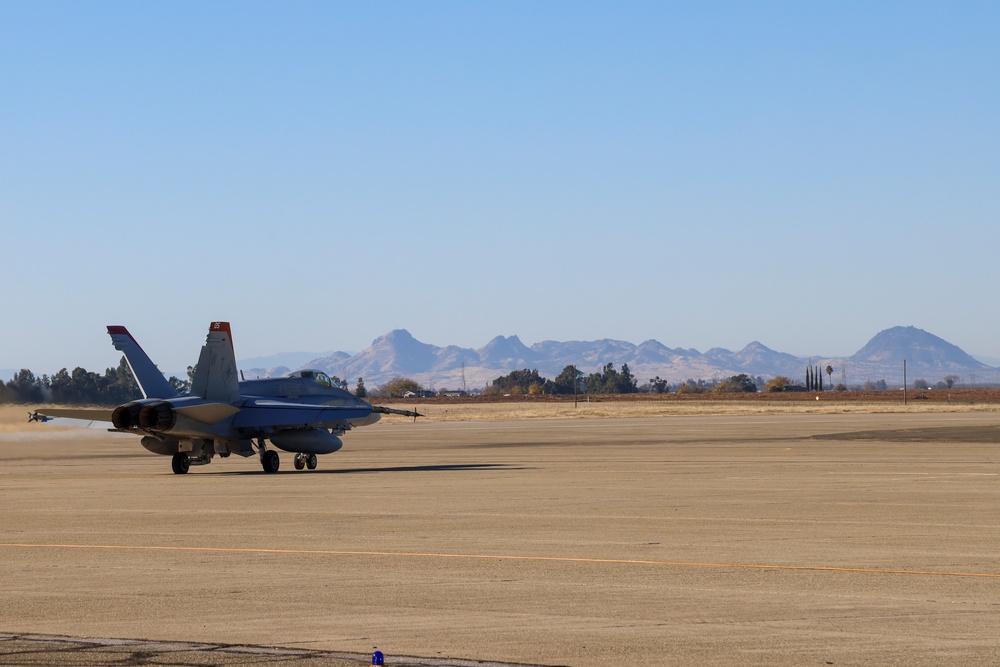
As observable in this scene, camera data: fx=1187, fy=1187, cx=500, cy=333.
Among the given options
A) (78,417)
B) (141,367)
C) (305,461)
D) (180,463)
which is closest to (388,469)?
(305,461)

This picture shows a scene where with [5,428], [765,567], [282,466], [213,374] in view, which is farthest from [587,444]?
[765,567]

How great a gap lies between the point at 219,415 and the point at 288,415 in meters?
2.14

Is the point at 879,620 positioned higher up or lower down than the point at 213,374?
lower down

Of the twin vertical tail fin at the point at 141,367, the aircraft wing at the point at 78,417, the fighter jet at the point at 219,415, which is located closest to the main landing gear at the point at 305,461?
the fighter jet at the point at 219,415

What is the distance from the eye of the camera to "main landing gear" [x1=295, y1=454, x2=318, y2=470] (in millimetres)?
36219

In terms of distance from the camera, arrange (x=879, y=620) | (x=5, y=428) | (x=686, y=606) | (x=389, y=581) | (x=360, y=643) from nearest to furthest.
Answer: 1. (x=360, y=643)
2. (x=879, y=620)
3. (x=686, y=606)
4. (x=389, y=581)
5. (x=5, y=428)

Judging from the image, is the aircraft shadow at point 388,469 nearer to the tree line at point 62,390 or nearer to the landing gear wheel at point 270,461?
the landing gear wheel at point 270,461

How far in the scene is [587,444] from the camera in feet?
161

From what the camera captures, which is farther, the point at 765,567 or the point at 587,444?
the point at 587,444

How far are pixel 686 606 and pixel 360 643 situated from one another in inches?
129

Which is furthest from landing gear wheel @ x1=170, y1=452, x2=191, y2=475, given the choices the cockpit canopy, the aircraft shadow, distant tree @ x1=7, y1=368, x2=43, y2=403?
distant tree @ x1=7, y1=368, x2=43, y2=403

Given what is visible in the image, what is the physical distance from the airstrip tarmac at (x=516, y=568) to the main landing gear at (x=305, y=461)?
5.72 metres

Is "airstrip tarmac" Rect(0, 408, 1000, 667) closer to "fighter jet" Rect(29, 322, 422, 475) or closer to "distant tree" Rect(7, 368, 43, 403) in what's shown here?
"fighter jet" Rect(29, 322, 422, 475)

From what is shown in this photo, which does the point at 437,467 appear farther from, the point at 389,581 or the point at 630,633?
the point at 630,633
